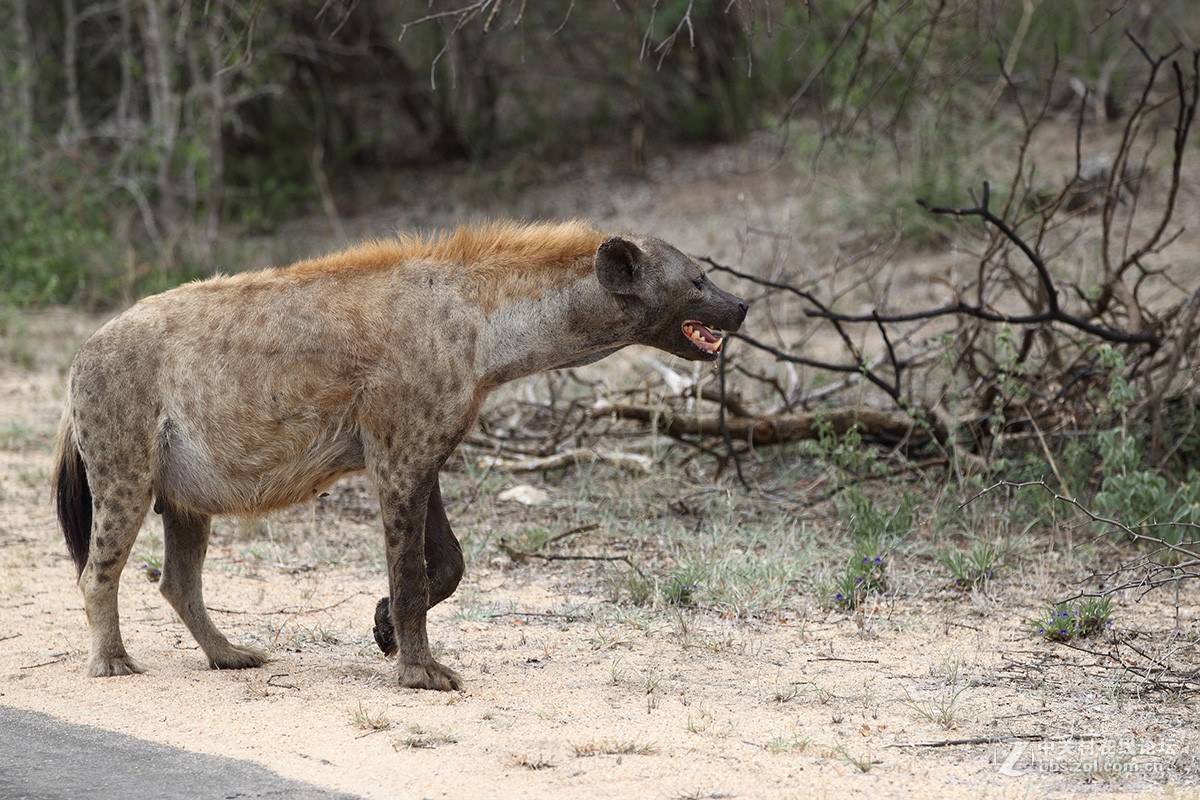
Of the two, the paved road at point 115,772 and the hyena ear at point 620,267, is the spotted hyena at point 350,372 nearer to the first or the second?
the hyena ear at point 620,267

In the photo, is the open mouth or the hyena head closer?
the hyena head

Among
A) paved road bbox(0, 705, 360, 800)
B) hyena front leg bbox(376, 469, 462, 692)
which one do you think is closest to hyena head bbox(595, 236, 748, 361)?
hyena front leg bbox(376, 469, 462, 692)

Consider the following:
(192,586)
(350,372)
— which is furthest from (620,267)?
(192,586)

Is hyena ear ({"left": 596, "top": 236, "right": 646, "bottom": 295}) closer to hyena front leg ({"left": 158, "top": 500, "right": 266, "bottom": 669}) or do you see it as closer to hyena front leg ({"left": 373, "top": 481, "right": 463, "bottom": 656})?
hyena front leg ({"left": 373, "top": 481, "right": 463, "bottom": 656})

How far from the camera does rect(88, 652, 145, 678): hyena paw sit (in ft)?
13.6

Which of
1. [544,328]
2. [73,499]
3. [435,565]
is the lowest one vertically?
[435,565]

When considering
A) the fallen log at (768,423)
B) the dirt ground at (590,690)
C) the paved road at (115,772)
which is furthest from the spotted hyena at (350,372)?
the fallen log at (768,423)

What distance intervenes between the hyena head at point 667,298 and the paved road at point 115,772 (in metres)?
1.91

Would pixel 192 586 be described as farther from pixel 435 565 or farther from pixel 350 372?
pixel 350 372

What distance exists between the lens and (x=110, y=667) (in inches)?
164

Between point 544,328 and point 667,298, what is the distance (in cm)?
45

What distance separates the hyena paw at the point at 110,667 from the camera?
4148 mm

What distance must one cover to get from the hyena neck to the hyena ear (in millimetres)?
64

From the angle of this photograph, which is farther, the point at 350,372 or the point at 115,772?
the point at 350,372
